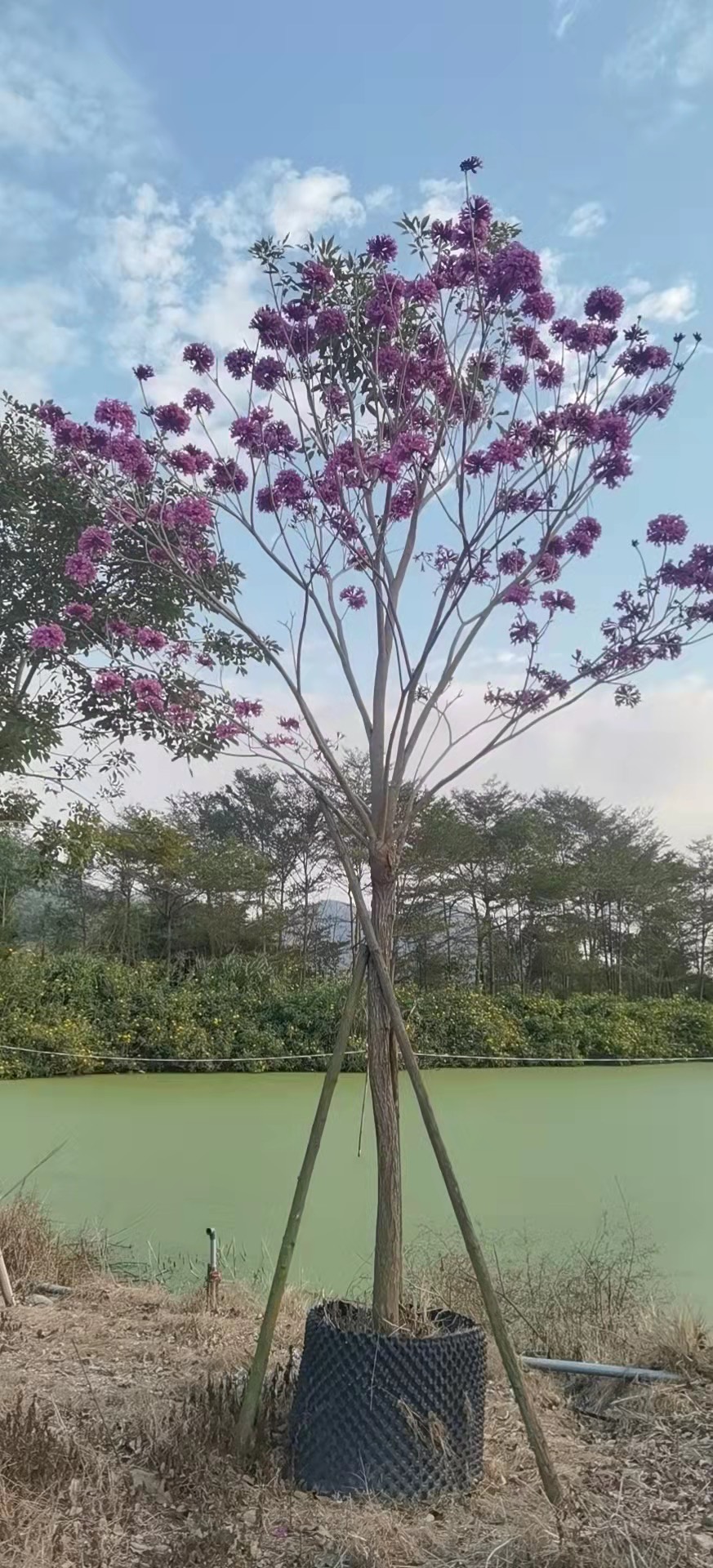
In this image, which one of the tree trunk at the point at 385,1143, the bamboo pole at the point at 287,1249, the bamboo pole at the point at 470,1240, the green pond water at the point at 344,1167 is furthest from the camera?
the green pond water at the point at 344,1167

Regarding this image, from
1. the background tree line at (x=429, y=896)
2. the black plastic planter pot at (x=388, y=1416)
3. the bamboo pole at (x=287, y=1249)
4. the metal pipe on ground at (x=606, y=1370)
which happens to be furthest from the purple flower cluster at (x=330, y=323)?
the background tree line at (x=429, y=896)

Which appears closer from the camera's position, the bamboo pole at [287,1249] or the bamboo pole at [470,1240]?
the bamboo pole at [470,1240]

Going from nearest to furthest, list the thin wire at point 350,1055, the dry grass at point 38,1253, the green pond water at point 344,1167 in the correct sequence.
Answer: the dry grass at point 38,1253, the green pond water at point 344,1167, the thin wire at point 350,1055

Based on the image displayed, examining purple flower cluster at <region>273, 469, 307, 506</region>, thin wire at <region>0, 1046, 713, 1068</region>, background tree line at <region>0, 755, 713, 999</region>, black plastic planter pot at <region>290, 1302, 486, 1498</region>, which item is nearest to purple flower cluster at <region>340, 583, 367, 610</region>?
purple flower cluster at <region>273, 469, 307, 506</region>

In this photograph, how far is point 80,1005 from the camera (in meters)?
10.4

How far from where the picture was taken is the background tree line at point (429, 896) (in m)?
13.7

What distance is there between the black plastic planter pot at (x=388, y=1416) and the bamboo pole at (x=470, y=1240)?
0.10 meters

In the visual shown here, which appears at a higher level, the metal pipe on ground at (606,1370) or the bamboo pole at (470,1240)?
the bamboo pole at (470,1240)

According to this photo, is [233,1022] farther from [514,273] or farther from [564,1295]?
[514,273]

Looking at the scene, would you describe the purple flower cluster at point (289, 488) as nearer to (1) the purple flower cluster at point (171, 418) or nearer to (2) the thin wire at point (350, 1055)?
(1) the purple flower cluster at point (171, 418)

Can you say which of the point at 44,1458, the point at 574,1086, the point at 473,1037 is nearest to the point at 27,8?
the point at 44,1458

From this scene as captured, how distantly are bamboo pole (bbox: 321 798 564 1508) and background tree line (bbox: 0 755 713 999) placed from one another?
9.75m

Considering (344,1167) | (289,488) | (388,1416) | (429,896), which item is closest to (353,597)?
(289,488)

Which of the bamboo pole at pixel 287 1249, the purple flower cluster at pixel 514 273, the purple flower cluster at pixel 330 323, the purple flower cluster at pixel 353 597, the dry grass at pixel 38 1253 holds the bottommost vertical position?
the dry grass at pixel 38 1253
